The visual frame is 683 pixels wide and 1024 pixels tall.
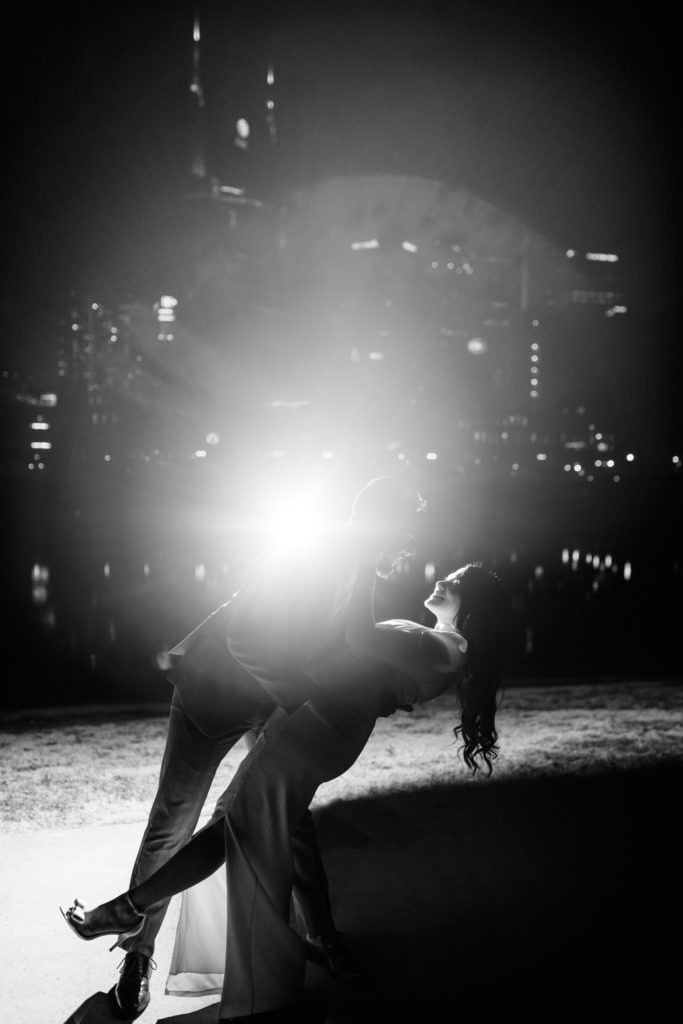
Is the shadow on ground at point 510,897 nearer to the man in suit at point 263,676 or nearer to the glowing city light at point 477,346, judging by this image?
the man in suit at point 263,676

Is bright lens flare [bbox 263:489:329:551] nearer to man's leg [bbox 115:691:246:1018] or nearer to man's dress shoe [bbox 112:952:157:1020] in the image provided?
man's leg [bbox 115:691:246:1018]

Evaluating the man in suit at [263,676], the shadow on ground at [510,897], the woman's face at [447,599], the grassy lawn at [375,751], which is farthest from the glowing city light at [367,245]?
the man in suit at [263,676]

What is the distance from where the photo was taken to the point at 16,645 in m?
10.6

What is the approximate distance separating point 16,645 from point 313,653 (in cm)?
913

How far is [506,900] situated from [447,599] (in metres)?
1.50

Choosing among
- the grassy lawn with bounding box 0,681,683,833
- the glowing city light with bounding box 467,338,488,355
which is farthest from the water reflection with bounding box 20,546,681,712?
the glowing city light with bounding box 467,338,488,355

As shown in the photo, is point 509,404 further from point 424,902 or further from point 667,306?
point 424,902

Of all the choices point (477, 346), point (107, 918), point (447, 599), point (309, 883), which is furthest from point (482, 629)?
point (477, 346)

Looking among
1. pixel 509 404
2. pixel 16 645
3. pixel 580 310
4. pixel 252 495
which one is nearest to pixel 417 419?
pixel 509 404

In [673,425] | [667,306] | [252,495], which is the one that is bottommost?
[252,495]

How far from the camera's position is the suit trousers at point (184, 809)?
2805 mm

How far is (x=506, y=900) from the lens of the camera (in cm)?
349

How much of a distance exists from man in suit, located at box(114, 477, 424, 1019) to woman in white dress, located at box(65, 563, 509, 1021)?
9 cm

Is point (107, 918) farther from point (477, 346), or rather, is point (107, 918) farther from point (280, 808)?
point (477, 346)
